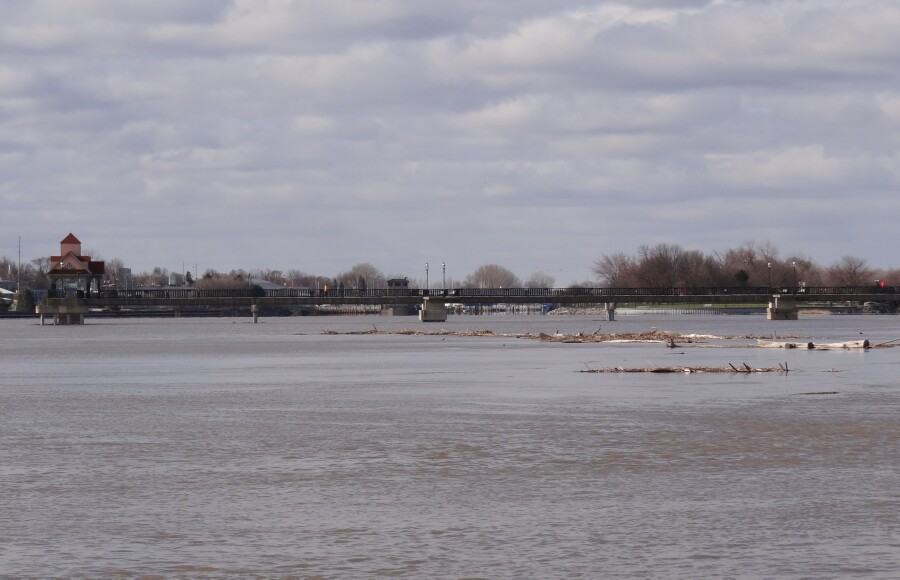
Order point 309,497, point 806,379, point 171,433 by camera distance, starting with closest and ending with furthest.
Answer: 1. point 309,497
2. point 171,433
3. point 806,379

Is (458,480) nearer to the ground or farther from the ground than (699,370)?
nearer to the ground

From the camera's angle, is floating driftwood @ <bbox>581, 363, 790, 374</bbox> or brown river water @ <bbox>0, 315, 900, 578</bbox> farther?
floating driftwood @ <bbox>581, 363, 790, 374</bbox>

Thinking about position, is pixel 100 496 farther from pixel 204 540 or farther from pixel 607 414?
pixel 607 414

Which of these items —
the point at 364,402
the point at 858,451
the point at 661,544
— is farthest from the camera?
the point at 364,402

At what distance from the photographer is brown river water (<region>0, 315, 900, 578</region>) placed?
1970cm

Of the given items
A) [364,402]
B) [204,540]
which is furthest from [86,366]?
[204,540]

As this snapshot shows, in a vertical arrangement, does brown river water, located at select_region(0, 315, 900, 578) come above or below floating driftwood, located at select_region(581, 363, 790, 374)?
below

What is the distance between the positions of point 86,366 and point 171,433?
149 feet

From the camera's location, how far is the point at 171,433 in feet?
123

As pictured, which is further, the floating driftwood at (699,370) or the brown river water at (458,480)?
the floating driftwood at (699,370)

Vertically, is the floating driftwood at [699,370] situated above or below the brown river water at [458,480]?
above

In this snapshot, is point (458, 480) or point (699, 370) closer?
point (458, 480)

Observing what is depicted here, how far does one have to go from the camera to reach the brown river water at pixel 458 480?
1970 centimetres

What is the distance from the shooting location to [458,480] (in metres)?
27.6
